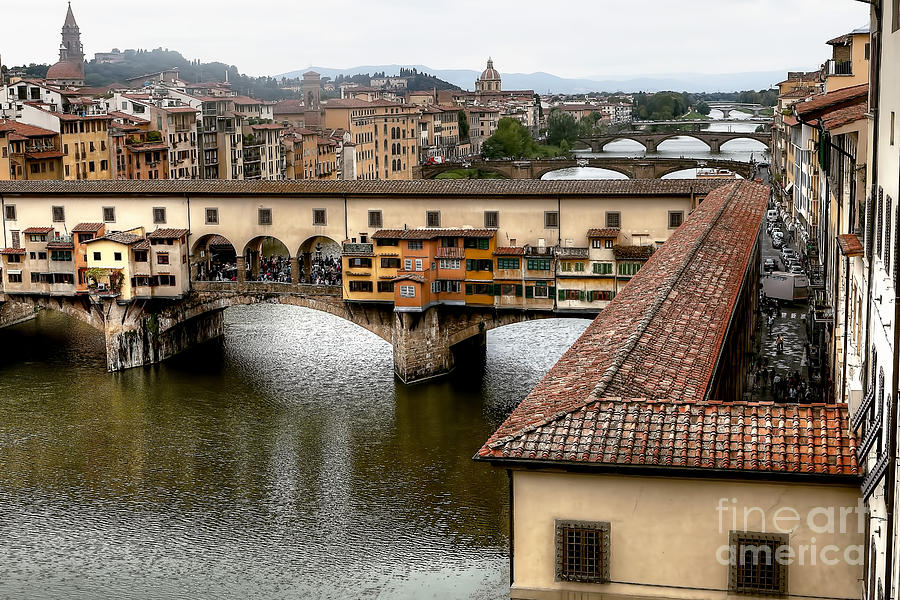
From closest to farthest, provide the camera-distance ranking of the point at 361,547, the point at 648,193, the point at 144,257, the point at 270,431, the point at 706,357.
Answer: the point at 706,357 < the point at 361,547 < the point at 270,431 < the point at 648,193 < the point at 144,257

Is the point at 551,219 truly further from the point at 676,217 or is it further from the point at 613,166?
the point at 613,166

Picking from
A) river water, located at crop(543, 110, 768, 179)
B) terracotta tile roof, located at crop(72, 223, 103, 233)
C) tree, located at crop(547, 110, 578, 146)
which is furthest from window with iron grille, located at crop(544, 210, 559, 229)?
tree, located at crop(547, 110, 578, 146)

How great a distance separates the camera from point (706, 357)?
14695 millimetres

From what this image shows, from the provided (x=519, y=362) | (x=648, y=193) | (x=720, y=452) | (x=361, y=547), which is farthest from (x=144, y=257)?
(x=720, y=452)

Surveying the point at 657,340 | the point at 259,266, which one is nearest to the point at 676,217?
the point at 259,266

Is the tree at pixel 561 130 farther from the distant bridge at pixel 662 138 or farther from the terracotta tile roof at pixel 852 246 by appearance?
the terracotta tile roof at pixel 852 246

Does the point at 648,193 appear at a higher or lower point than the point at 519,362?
higher

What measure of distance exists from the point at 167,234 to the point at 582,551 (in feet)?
97.0

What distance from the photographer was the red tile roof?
11.9 meters

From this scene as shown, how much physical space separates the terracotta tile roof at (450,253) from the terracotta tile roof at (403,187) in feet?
6.34

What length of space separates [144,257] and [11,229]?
6.00 metres

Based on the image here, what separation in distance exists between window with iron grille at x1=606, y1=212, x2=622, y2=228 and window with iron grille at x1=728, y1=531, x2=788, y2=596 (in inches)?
992

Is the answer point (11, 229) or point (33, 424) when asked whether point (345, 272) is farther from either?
point (11, 229)

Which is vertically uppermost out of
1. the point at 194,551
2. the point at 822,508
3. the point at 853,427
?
the point at 853,427
